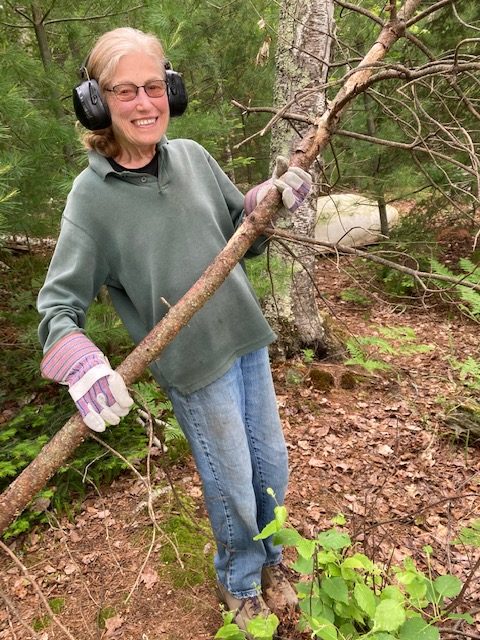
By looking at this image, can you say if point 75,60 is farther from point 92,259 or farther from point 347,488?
point 347,488

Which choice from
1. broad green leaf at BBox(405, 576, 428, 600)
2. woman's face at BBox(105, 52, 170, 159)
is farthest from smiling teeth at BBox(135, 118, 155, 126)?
broad green leaf at BBox(405, 576, 428, 600)

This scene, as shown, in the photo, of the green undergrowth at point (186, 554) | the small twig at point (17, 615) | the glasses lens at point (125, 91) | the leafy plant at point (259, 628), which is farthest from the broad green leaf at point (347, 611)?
the glasses lens at point (125, 91)

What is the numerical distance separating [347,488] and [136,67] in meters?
2.79

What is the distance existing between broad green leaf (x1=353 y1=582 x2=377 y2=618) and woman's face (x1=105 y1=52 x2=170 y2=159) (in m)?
Answer: 1.74

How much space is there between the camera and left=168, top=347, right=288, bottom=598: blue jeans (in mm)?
1853

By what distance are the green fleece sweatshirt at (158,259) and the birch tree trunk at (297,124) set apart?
48.4 inches

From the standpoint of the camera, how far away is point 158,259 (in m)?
1.71

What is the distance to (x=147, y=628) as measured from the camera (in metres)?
2.30

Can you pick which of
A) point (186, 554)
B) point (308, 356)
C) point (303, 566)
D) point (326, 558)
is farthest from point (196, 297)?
point (308, 356)

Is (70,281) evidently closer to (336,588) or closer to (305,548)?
(305,548)

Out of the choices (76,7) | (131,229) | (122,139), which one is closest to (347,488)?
(131,229)

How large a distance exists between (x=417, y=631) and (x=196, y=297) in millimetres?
1325

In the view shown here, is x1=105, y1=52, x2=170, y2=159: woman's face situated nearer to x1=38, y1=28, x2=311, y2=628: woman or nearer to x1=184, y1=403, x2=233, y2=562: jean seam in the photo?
x1=38, y1=28, x2=311, y2=628: woman

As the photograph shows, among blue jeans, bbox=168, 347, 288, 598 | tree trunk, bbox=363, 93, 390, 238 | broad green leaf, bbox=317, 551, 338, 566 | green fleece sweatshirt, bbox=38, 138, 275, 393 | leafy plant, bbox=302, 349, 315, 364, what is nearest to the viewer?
green fleece sweatshirt, bbox=38, 138, 275, 393
